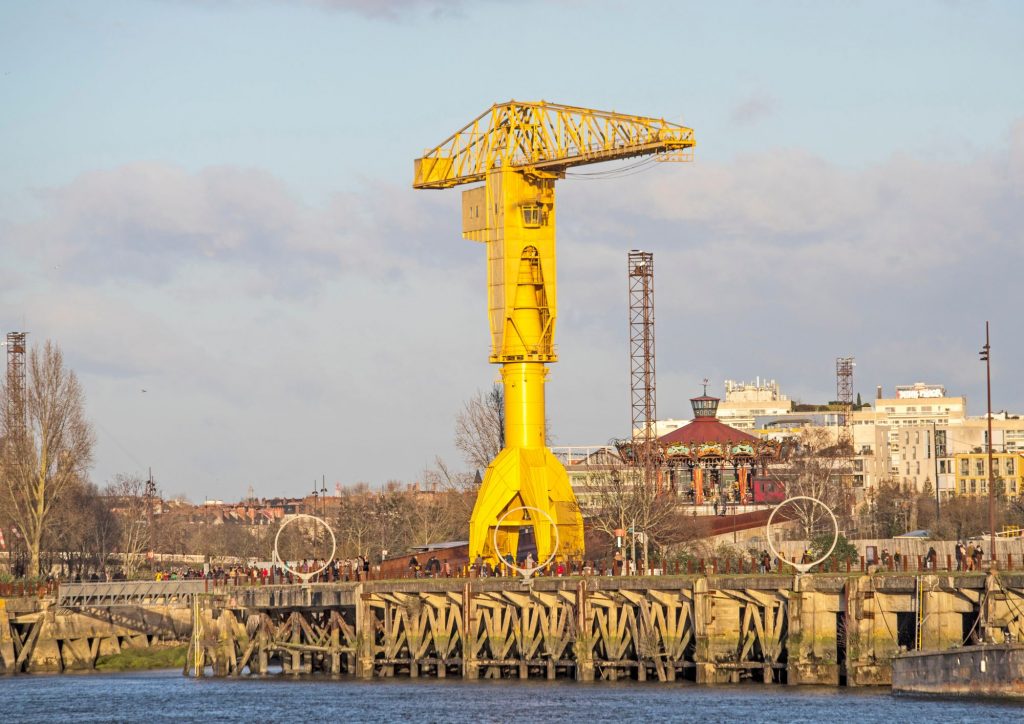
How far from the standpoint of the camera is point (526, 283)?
96375 mm

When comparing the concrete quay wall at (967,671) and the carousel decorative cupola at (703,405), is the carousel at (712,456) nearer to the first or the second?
the carousel decorative cupola at (703,405)

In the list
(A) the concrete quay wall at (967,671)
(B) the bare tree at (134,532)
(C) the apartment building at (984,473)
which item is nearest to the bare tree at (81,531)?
(B) the bare tree at (134,532)

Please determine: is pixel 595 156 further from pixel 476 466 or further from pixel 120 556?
pixel 120 556

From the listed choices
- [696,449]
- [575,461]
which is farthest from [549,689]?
[575,461]

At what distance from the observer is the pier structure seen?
70.5m

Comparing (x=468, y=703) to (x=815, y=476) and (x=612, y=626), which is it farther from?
(x=815, y=476)

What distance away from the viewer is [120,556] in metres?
162

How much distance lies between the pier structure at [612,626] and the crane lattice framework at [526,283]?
9.39 meters

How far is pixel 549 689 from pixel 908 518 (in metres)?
83.8

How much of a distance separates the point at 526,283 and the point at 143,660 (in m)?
28.1

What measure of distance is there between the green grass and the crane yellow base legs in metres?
18.2

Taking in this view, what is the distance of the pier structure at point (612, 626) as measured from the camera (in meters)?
70.5

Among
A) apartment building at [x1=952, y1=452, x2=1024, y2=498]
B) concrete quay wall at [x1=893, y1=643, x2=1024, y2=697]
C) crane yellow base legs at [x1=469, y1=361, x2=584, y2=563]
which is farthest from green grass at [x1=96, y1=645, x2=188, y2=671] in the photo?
apartment building at [x1=952, y1=452, x2=1024, y2=498]

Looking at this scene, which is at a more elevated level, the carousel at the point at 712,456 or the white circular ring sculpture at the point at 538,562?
the carousel at the point at 712,456
